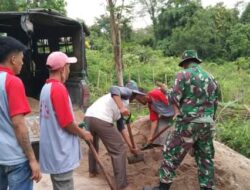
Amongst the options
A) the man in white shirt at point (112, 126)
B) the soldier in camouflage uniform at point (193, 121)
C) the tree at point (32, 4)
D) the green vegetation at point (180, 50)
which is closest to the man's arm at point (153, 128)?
the man in white shirt at point (112, 126)

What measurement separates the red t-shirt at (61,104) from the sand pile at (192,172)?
85.1 inches

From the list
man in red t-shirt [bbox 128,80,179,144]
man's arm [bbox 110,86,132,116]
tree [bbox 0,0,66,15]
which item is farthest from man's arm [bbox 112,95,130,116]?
tree [bbox 0,0,66,15]

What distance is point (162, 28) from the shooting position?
30469 mm

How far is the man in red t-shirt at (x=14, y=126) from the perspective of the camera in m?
2.80

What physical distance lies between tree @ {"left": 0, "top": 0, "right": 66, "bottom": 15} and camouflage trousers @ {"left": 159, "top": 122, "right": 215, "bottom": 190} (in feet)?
39.3

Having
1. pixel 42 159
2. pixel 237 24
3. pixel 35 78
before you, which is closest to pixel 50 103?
pixel 42 159

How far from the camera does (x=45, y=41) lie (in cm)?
895

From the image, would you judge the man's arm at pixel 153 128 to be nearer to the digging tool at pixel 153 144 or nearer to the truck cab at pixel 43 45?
the digging tool at pixel 153 144

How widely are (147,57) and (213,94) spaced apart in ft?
60.8

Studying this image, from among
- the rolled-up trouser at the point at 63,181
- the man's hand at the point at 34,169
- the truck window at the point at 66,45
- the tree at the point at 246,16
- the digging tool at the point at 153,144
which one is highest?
the tree at the point at 246,16

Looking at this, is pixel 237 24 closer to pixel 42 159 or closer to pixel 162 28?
pixel 162 28

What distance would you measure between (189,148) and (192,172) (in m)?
0.86

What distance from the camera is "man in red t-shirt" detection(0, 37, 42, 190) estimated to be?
9.20 ft

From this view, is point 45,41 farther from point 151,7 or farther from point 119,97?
point 151,7
